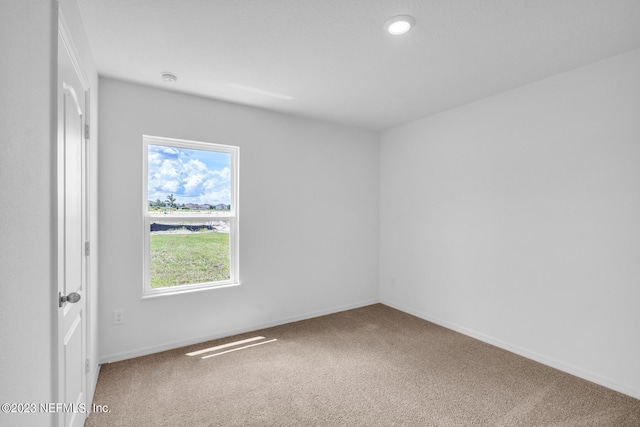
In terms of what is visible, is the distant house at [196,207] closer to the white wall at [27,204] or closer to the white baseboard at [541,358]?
the white wall at [27,204]

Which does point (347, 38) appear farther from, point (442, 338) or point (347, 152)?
point (442, 338)

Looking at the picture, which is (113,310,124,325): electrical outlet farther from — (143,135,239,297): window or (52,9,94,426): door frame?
(52,9,94,426): door frame

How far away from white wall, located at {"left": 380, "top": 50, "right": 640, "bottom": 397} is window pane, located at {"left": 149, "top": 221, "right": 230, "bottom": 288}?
2.39 m

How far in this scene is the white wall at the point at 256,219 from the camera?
283 centimetres

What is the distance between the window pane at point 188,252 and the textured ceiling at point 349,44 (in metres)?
1.37

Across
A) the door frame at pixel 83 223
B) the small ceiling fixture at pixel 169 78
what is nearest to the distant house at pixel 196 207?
the door frame at pixel 83 223

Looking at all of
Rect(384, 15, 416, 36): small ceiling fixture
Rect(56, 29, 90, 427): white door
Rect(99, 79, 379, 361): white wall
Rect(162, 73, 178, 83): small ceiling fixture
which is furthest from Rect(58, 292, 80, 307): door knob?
Rect(384, 15, 416, 36): small ceiling fixture

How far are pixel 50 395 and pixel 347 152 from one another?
3.71 metres

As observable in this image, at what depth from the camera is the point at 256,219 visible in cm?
357

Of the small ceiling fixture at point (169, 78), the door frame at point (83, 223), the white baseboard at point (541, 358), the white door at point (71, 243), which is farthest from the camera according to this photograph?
the small ceiling fixture at point (169, 78)

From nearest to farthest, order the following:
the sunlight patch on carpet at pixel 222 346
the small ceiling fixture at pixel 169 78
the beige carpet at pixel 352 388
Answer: the beige carpet at pixel 352 388, the small ceiling fixture at pixel 169 78, the sunlight patch on carpet at pixel 222 346

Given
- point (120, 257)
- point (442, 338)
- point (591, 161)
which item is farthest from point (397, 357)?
point (120, 257)

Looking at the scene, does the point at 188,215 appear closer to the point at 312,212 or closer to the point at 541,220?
the point at 312,212

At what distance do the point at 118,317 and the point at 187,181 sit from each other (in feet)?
4.64
